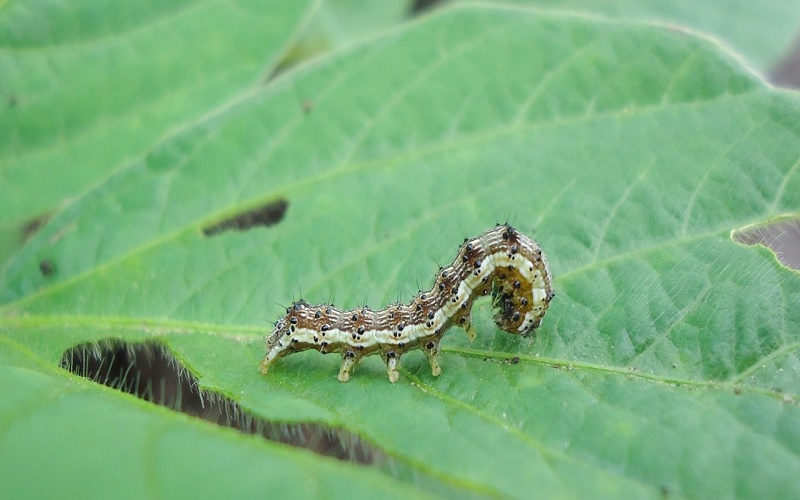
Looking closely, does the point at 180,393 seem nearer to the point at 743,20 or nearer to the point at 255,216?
the point at 255,216

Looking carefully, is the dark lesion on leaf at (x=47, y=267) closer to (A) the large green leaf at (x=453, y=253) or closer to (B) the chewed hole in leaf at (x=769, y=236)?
(A) the large green leaf at (x=453, y=253)

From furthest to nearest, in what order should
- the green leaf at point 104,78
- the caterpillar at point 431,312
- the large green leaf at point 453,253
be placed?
the green leaf at point 104,78, the caterpillar at point 431,312, the large green leaf at point 453,253

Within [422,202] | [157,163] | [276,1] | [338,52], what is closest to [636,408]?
[422,202]

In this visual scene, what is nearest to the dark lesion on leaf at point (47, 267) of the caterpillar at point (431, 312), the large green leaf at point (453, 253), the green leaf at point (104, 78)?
the large green leaf at point (453, 253)

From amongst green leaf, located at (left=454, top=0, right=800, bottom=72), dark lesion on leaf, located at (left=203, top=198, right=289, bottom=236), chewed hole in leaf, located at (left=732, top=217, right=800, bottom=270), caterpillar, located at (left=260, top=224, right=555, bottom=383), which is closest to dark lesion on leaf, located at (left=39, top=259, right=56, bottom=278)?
dark lesion on leaf, located at (left=203, top=198, right=289, bottom=236)

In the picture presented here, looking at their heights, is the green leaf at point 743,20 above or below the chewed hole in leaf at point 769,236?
above

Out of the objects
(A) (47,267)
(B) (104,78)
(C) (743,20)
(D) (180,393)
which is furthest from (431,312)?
(C) (743,20)
